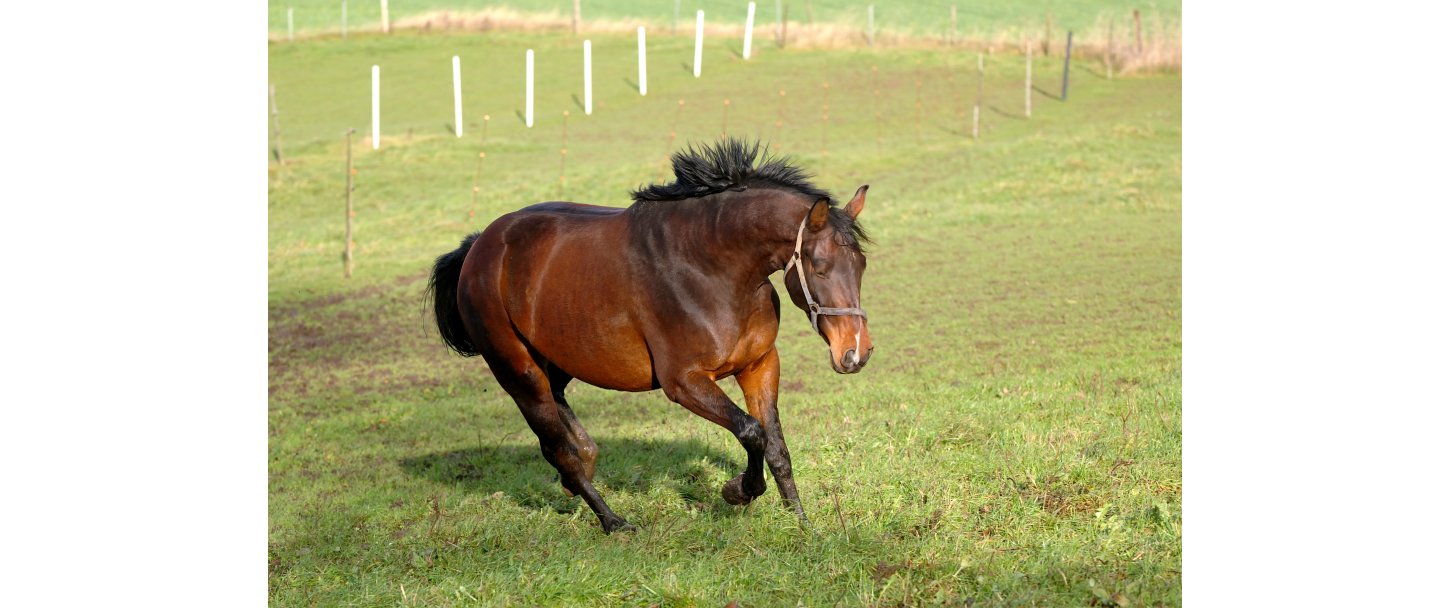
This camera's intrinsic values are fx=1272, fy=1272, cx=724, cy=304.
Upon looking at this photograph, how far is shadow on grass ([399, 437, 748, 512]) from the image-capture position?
7.36 m

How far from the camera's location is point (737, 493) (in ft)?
20.3

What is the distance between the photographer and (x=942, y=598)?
5.05 meters

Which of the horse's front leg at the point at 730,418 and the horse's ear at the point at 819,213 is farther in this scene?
the horse's front leg at the point at 730,418

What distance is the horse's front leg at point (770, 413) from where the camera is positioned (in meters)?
6.08

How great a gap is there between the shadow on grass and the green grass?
3826 centimetres

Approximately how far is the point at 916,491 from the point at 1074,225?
48.8 feet

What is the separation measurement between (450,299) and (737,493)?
2.41m

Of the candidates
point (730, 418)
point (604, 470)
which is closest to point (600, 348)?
point (730, 418)

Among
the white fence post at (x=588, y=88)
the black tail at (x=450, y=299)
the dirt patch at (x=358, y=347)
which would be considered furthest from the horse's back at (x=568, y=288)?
the white fence post at (x=588, y=88)

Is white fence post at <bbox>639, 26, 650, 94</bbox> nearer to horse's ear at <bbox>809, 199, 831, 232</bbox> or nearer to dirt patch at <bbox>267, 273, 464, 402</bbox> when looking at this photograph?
dirt patch at <bbox>267, 273, 464, 402</bbox>

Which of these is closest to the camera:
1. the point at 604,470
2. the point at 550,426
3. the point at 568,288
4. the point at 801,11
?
the point at 568,288

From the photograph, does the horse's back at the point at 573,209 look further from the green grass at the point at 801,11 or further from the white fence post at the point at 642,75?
the green grass at the point at 801,11

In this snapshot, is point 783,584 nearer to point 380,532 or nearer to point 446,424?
point 380,532

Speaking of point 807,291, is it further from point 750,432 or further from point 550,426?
point 550,426
